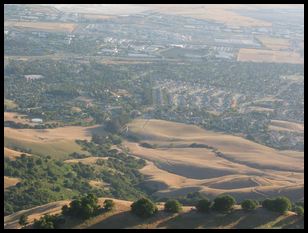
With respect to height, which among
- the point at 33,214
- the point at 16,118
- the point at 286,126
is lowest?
the point at 286,126

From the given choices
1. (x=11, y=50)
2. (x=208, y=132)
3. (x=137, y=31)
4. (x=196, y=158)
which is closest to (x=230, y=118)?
(x=208, y=132)

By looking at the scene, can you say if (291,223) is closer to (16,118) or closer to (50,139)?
(50,139)

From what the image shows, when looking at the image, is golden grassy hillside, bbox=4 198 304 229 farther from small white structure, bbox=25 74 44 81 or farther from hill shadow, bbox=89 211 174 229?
small white structure, bbox=25 74 44 81

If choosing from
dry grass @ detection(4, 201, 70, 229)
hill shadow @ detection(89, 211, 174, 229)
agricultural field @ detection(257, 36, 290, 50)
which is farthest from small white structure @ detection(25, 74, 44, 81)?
hill shadow @ detection(89, 211, 174, 229)

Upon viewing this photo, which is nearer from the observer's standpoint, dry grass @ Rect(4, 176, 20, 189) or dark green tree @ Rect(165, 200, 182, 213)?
dark green tree @ Rect(165, 200, 182, 213)

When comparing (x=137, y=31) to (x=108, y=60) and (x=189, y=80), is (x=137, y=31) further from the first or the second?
(x=189, y=80)

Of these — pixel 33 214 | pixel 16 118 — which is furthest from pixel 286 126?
pixel 33 214

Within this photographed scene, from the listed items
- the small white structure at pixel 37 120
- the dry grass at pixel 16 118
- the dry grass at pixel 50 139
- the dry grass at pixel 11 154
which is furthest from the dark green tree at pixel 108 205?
the small white structure at pixel 37 120
